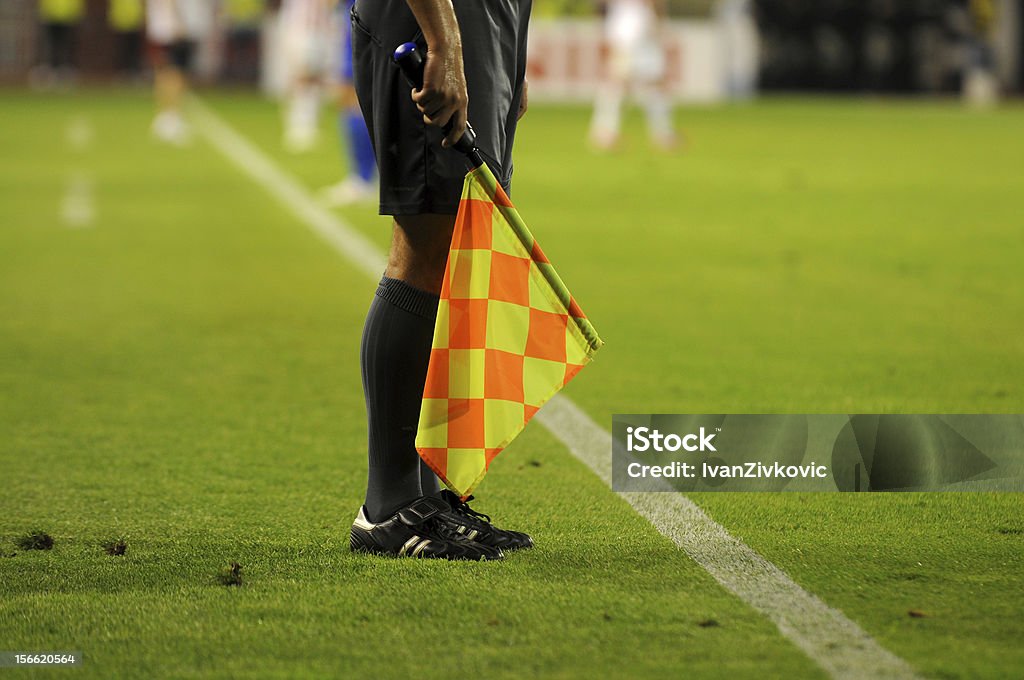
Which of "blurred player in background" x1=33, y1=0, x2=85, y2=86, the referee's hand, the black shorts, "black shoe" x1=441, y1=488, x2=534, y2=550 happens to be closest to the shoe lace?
"black shoe" x1=441, y1=488, x2=534, y2=550

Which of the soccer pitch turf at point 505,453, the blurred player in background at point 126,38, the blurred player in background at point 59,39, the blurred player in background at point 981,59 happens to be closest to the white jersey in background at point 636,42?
the soccer pitch turf at point 505,453

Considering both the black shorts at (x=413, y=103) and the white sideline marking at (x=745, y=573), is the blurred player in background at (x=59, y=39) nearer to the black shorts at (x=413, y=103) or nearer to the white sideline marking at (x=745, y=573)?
the white sideline marking at (x=745, y=573)

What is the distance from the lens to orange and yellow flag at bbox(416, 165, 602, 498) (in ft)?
11.7

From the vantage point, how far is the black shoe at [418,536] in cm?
359

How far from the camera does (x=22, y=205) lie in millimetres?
12070

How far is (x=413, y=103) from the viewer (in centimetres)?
355

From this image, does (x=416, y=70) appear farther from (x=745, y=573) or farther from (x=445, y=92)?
(x=745, y=573)

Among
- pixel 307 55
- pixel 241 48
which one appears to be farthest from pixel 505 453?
pixel 241 48

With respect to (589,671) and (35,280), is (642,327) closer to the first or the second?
(35,280)

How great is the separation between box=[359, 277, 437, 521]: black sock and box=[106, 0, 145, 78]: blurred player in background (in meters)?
33.0

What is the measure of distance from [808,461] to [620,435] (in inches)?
25.3

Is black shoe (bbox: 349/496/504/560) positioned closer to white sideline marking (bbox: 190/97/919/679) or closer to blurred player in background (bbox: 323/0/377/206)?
white sideline marking (bbox: 190/97/919/679)

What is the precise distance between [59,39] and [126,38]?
4.37 feet

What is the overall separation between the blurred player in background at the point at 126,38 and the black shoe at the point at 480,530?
33.0 metres
